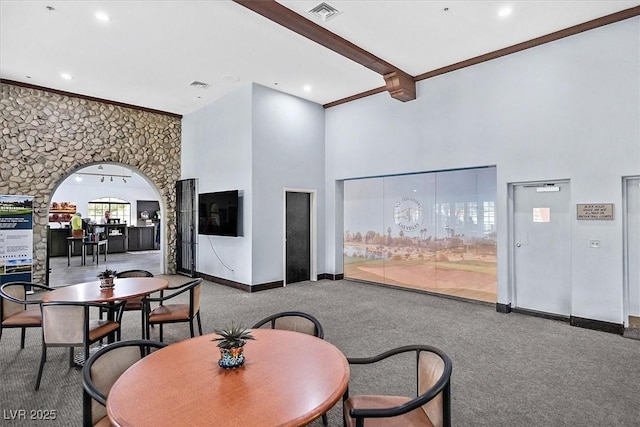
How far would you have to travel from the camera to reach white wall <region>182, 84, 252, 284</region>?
22.4ft

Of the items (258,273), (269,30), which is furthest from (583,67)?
(258,273)

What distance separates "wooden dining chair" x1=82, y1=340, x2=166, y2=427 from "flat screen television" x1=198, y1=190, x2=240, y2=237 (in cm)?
479

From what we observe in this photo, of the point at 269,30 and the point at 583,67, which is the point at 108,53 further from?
the point at 583,67

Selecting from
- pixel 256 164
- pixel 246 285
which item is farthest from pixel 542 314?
pixel 256 164

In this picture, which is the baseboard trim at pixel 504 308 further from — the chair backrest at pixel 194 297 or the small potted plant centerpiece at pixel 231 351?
the small potted plant centerpiece at pixel 231 351

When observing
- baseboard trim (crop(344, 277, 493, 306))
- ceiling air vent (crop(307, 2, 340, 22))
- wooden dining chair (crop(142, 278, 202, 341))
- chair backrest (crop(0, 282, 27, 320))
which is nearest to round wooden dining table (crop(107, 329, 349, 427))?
wooden dining chair (crop(142, 278, 202, 341))

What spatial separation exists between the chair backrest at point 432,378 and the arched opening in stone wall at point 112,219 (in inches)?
322

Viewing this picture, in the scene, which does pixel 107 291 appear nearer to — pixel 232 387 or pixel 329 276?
pixel 232 387

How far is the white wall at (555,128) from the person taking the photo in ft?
14.5

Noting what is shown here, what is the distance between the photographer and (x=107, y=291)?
3.55 meters

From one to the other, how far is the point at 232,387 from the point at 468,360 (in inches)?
111

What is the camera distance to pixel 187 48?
5.25m

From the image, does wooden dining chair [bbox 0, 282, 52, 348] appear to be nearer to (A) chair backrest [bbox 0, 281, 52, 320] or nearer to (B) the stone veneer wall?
(A) chair backrest [bbox 0, 281, 52, 320]

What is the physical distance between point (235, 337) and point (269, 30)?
4.31 meters
